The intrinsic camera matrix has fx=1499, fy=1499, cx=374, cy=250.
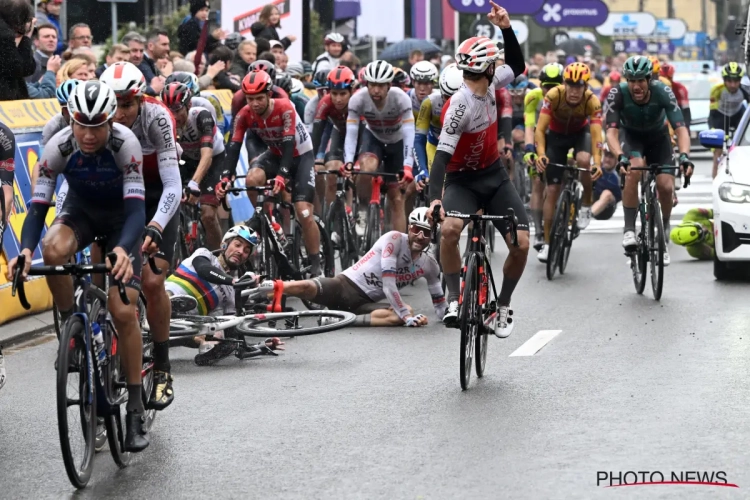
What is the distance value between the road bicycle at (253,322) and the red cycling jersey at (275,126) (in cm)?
182

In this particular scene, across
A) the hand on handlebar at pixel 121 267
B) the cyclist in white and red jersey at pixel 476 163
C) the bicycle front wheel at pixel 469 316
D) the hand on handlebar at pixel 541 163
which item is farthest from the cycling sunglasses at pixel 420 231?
the hand on handlebar at pixel 121 267

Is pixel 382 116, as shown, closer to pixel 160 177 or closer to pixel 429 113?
pixel 429 113

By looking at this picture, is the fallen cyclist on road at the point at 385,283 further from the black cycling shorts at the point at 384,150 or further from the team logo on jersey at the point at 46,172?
the team logo on jersey at the point at 46,172

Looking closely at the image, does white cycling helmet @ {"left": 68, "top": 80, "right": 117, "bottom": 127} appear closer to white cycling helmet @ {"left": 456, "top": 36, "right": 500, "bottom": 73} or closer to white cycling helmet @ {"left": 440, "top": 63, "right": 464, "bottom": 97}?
white cycling helmet @ {"left": 456, "top": 36, "right": 500, "bottom": 73}

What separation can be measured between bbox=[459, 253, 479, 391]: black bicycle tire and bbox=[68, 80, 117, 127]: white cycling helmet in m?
2.68

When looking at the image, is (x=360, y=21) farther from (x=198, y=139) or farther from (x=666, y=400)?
(x=666, y=400)

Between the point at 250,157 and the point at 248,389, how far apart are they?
4.84 meters

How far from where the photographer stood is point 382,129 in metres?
14.9

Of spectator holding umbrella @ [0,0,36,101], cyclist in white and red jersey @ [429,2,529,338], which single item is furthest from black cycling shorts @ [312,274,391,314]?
spectator holding umbrella @ [0,0,36,101]

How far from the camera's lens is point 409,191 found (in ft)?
49.5

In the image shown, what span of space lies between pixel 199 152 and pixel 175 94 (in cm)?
90

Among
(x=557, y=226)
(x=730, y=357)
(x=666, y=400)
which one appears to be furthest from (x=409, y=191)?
(x=666, y=400)

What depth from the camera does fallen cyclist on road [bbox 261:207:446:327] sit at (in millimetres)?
11711

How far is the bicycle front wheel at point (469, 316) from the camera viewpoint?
877 centimetres
